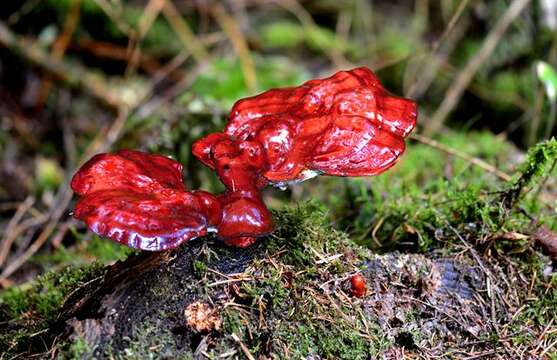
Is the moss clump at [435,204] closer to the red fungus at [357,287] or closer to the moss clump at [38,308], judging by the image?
the red fungus at [357,287]

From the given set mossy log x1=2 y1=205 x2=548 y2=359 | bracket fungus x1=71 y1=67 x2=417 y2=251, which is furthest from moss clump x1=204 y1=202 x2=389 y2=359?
bracket fungus x1=71 y1=67 x2=417 y2=251

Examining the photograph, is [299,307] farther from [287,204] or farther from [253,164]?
[287,204]

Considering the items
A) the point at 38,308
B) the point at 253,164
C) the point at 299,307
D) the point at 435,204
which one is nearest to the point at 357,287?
the point at 299,307

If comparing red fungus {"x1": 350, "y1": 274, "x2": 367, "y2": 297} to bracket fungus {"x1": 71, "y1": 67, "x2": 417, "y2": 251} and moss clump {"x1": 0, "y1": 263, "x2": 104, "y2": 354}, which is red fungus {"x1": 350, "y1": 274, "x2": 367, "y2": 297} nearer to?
bracket fungus {"x1": 71, "y1": 67, "x2": 417, "y2": 251}

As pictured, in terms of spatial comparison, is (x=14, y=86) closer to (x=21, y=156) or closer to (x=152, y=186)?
(x=21, y=156)

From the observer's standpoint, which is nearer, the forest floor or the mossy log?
the mossy log

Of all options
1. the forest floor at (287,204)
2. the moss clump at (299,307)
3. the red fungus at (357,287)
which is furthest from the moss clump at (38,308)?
the red fungus at (357,287)

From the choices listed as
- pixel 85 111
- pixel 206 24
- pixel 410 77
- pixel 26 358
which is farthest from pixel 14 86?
pixel 26 358
